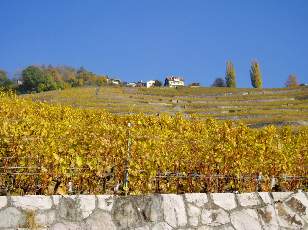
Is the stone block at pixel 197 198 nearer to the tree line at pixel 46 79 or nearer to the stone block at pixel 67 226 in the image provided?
the stone block at pixel 67 226

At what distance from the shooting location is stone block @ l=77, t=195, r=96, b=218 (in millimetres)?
8659

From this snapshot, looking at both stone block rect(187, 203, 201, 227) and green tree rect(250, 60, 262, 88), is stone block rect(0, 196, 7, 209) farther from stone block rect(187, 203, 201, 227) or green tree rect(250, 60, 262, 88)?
green tree rect(250, 60, 262, 88)

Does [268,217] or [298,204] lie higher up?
[298,204]

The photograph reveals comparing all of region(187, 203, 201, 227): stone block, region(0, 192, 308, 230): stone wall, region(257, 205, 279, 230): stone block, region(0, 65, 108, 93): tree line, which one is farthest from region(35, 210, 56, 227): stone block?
region(0, 65, 108, 93): tree line

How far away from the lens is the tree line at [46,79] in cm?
12081

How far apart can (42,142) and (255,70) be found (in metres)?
131

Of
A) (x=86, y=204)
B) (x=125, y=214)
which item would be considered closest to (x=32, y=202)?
(x=86, y=204)

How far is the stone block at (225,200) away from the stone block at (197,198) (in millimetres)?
224

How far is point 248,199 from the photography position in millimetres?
10539

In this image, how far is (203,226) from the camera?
32.1 feet

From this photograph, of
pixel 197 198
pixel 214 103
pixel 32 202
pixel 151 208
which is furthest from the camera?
pixel 214 103

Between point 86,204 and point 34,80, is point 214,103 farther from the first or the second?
point 86,204

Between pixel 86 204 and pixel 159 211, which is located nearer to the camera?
pixel 86 204

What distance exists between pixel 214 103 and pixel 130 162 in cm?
6551
